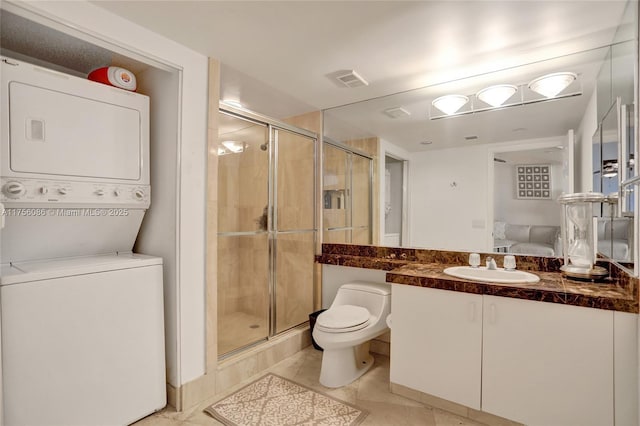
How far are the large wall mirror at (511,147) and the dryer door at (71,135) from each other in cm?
198

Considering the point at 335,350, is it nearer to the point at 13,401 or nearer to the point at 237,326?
the point at 237,326

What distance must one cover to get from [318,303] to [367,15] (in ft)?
8.29

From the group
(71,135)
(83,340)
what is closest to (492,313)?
(83,340)

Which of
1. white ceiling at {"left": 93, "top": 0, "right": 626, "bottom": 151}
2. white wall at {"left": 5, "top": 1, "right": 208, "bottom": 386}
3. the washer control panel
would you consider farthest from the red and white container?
the washer control panel

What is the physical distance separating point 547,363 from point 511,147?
4.95 feet

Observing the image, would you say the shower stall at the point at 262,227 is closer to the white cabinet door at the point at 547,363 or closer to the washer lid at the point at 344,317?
the washer lid at the point at 344,317

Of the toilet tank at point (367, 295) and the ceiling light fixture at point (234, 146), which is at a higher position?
the ceiling light fixture at point (234, 146)

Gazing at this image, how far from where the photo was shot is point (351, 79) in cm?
254

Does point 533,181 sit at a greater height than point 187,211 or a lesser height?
greater

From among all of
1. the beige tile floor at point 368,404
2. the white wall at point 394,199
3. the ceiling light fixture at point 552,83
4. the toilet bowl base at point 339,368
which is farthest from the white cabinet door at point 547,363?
the ceiling light fixture at point 552,83

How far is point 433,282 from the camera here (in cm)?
210

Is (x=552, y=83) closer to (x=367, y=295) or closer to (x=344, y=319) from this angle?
(x=367, y=295)

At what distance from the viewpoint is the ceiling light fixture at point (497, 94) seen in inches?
93.7

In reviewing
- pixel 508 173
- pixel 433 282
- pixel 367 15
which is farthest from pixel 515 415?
pixel 367 15
